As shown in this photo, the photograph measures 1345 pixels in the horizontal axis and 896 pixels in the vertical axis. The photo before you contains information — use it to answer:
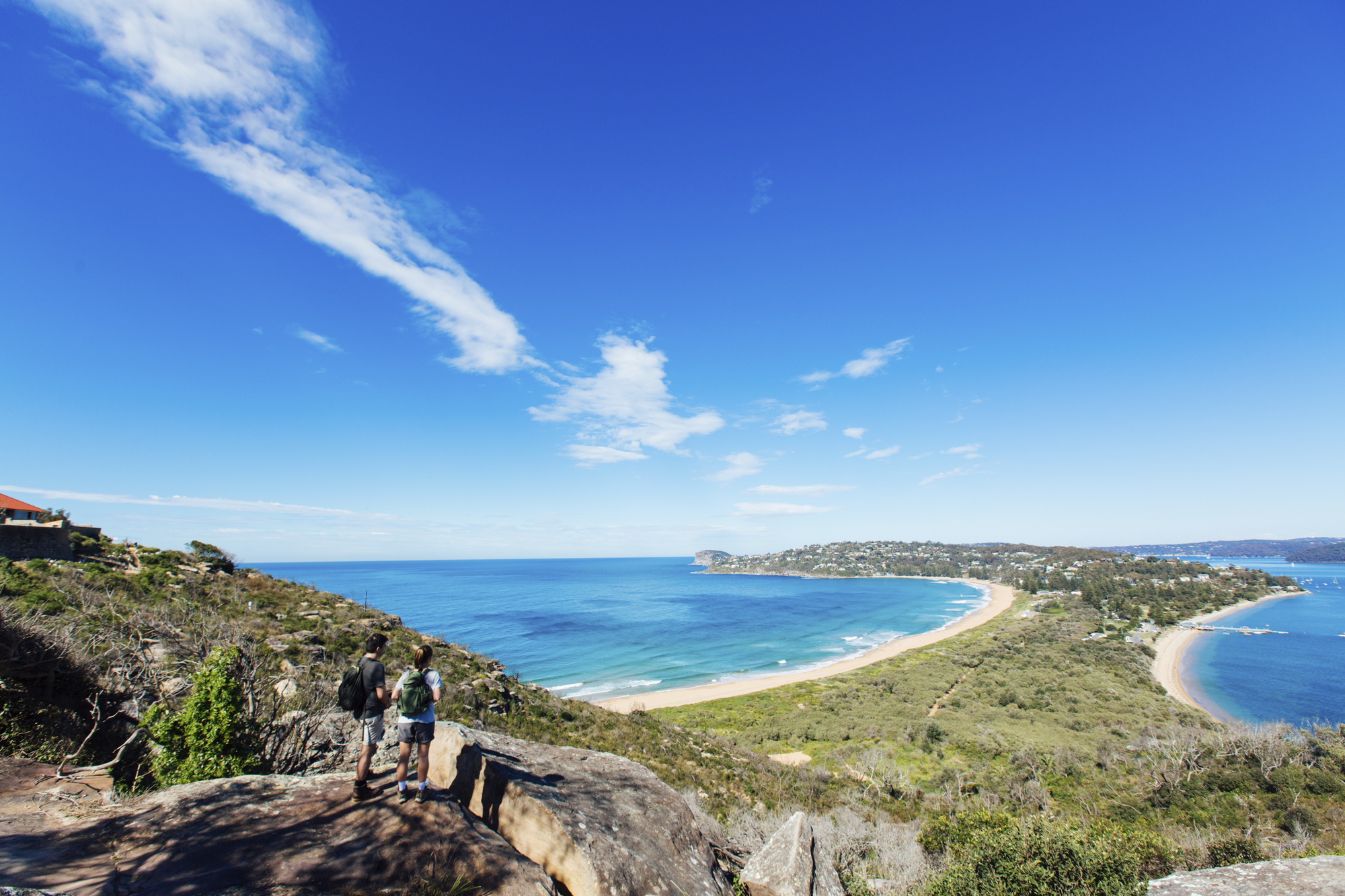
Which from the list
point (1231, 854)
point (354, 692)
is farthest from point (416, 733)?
point (1231, 854)

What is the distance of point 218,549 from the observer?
98.2 feet

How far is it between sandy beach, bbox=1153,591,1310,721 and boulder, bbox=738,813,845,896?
134 ft

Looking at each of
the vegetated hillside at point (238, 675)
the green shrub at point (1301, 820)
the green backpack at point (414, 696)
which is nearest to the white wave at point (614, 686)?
the vegetated hillside at point (238, 675)

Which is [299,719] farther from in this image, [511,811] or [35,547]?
[35,547]

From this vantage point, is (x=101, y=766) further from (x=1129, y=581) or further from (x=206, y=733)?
(x=1129, y=581)

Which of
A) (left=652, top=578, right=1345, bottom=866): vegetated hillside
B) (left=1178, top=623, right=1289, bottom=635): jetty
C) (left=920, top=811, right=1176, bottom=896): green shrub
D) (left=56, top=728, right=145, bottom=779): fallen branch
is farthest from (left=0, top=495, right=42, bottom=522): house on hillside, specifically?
(left=1178, top=623, right=1289, bottom=635): jetty

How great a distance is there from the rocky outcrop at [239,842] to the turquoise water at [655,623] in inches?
1359

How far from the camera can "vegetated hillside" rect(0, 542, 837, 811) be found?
314 inches

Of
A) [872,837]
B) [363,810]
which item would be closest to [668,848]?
[363,810]

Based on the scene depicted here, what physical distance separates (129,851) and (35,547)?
2730cm

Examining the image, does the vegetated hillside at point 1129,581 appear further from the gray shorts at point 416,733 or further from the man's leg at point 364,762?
the man's leg at point 364,762

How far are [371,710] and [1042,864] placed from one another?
990 centimetres

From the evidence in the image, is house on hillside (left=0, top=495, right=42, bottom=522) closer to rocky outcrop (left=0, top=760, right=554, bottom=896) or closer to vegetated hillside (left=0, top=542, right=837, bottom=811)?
vegetated hillside (left=0, top=542, right=837, bottom=811)

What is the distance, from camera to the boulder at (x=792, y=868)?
695 cm
